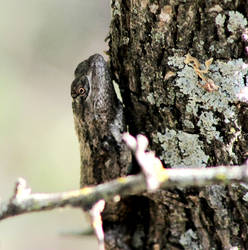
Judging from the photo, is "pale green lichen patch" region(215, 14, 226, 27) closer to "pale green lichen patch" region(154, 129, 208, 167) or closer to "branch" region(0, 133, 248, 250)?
"pale green lichen patch" region(154, 129, 208, 167)

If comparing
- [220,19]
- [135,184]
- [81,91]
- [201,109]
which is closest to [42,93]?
[81,91]

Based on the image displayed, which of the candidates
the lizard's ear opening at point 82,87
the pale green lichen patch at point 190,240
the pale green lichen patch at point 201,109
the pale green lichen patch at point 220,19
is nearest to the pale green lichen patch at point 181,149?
the pale green lichen patch at point 201,109

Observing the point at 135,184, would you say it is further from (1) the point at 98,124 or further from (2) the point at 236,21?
(1) the point at 98,124

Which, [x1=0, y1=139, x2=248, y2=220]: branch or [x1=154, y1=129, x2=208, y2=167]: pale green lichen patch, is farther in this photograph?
[x1=154, y1=129, x2=208, y2=167]: pale green lichen patch

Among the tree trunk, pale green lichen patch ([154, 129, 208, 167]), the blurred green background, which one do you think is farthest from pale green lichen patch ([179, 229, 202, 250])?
the blurred green background

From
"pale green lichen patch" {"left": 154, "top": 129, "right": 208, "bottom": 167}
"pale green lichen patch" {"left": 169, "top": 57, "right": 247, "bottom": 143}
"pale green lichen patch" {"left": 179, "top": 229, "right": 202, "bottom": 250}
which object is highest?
"pale green lichen patch" {"left": 169, "top": 57, "right": 247, "bottom": 143}

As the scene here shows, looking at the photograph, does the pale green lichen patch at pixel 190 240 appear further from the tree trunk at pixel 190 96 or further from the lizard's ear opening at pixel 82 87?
the lizard's ear opening at pixel 82 87
